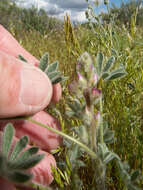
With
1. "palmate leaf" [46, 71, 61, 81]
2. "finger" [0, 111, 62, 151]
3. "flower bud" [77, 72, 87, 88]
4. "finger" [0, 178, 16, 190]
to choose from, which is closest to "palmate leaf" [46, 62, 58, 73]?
"palmate leaf" [46, 71, 61, 81]

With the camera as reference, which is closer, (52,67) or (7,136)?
(7,136)

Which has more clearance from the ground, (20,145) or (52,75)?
(52,75)

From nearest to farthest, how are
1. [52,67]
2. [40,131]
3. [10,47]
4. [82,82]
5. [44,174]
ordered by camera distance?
[82,82] → [52,67] → [44,174] → [40,131] → [10,47]

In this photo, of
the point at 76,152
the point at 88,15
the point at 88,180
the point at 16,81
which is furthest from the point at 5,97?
the point at 88,15

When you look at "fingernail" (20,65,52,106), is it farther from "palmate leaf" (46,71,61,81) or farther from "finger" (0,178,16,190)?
"finger" (0,178,16,190)

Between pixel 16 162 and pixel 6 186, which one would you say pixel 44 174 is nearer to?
pixel 6 186

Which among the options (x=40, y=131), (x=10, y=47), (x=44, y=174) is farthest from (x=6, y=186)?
(x=10, y=47)

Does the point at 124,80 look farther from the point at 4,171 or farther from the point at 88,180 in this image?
the point at 4,171

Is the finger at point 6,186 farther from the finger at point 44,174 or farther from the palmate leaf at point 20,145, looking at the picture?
the palmate leaf at point 20,145
